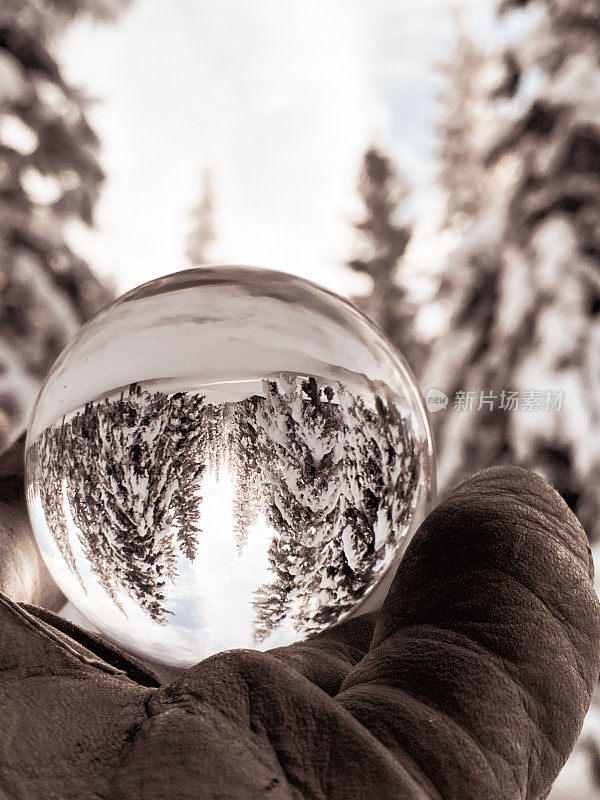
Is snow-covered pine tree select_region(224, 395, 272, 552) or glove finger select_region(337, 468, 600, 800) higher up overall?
snow-covered pine tree select_region(224, 395, 272, 552)

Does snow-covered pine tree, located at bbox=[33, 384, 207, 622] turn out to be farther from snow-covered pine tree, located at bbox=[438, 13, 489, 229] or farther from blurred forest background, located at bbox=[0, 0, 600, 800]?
snow-covered pine tree, located at bbox=[438, 13, 489, 229]

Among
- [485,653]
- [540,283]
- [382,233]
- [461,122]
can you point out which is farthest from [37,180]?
[461,122]

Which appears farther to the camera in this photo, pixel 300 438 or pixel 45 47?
pixel 45 47

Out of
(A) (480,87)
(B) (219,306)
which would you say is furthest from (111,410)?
(A) (480,87)

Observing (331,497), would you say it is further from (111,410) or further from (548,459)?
(548,459)

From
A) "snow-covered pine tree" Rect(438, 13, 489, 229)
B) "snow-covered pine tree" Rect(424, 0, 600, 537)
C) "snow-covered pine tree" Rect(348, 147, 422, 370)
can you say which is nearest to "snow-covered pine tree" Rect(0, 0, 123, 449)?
"snow-covered pine tree" Rect(424, 0, 600, 537)

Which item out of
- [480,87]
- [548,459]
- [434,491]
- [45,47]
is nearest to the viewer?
[434,491]

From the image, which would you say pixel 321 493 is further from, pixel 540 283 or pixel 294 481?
pixel 540 283

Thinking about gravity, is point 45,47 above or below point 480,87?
below
